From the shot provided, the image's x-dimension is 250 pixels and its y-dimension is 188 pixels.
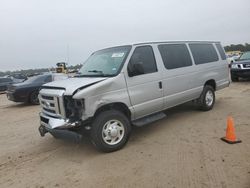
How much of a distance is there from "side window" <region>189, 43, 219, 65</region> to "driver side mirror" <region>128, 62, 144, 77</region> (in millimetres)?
2312

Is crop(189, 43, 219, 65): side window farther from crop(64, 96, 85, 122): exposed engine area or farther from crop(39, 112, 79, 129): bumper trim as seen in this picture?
crop(39, 112, 79, 129): bumper trim

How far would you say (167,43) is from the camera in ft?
20.5

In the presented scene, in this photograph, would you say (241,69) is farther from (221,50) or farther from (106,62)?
(106,62)

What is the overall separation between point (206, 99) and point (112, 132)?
3.73 m

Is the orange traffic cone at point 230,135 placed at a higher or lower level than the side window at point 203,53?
lower

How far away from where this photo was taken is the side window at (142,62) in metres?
5.21

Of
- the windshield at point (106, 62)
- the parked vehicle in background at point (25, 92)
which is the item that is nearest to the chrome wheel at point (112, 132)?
the windshield at point (106, 62)

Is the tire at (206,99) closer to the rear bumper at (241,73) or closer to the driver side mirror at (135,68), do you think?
the driver side mirror at (135,68)

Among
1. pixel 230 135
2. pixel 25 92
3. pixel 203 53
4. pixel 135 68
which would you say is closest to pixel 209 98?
pixel 203 53

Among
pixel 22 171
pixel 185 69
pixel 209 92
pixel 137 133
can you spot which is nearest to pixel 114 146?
pixel 137 133

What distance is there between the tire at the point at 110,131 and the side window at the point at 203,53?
10.3 feet

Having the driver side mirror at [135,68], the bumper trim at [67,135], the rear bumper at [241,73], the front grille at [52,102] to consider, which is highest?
the driver side mirror at [135,68]

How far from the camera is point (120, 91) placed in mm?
4973

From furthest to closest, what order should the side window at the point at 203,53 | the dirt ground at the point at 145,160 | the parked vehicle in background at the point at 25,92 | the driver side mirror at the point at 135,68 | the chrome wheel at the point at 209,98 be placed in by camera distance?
the parked vehicle in background at the point at 25,92 < the chrome wheel at the point at 209,98 < the side window at the point at 203,53 < the driver side mirror at the point at 135,68 < the dirt ground at the point at 145,160
